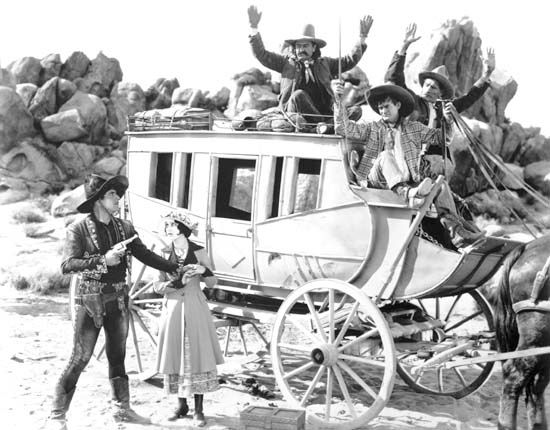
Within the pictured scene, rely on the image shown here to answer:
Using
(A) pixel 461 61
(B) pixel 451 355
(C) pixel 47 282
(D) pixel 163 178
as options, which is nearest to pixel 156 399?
(D) pixel 163 178

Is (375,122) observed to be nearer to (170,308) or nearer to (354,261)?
(354,261)

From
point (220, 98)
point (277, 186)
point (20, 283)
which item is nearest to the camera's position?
point (277, 186)

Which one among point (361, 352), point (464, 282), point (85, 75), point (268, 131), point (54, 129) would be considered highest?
point (85, 75)

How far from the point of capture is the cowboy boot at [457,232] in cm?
537

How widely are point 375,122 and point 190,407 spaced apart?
11.1ft

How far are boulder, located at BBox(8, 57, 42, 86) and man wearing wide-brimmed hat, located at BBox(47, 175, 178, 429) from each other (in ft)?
99.2

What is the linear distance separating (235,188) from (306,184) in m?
0.93

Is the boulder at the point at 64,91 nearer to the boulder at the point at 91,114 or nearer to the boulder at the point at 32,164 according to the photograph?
the boulder at the point at 91,114

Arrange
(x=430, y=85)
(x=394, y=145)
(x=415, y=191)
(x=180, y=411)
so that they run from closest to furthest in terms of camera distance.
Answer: (x=415, y=191), (x=180, y=411), (x=394, y=145), (x=430, y=85)

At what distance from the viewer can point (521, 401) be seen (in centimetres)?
655

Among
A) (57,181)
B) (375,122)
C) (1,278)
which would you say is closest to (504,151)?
(57,181)

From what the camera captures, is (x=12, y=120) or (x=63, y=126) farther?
(x=63, y=126)

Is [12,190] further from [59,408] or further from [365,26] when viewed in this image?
[59,408]

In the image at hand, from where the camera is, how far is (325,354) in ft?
18.1
